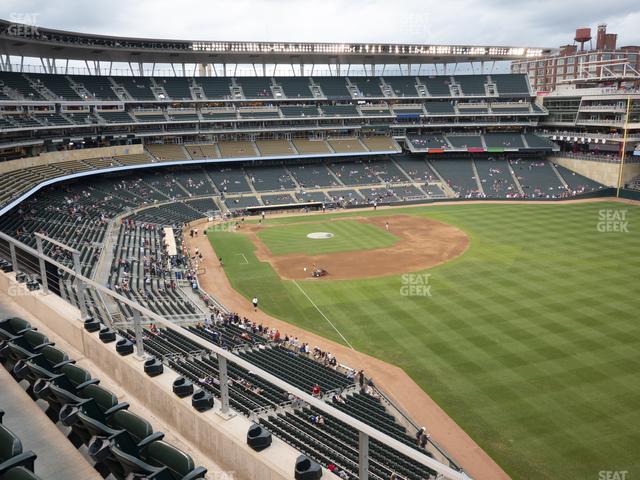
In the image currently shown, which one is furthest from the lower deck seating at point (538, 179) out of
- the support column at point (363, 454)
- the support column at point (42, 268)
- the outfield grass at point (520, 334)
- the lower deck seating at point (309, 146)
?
the support column at point (363, 454)

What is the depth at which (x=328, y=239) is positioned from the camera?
5103cm

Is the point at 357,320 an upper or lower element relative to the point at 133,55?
lower

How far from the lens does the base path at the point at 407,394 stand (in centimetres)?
1769

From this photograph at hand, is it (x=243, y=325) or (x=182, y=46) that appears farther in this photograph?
(x=182, y=46)

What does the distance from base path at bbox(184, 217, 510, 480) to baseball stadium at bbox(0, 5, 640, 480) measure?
0.47 feet

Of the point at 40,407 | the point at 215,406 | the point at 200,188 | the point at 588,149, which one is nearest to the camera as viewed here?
the point at 215,406

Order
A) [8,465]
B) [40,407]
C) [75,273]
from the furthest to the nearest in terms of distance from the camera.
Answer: [75,273] → [40,407] → [8,465]

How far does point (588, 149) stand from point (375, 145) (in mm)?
35630

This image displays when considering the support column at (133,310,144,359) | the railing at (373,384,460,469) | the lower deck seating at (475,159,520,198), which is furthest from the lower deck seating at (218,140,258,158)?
the support column at (133,310,144,359)

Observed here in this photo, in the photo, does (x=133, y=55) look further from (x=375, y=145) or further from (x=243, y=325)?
(x=243, y=325)

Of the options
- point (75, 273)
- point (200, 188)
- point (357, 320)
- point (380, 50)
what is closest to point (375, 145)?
point (380, 50)

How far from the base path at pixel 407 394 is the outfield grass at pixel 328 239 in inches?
507

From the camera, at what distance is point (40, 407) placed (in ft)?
25.4

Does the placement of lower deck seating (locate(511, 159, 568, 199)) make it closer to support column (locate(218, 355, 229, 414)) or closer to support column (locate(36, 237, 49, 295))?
support column (locate(36, 237, 49, 295))
